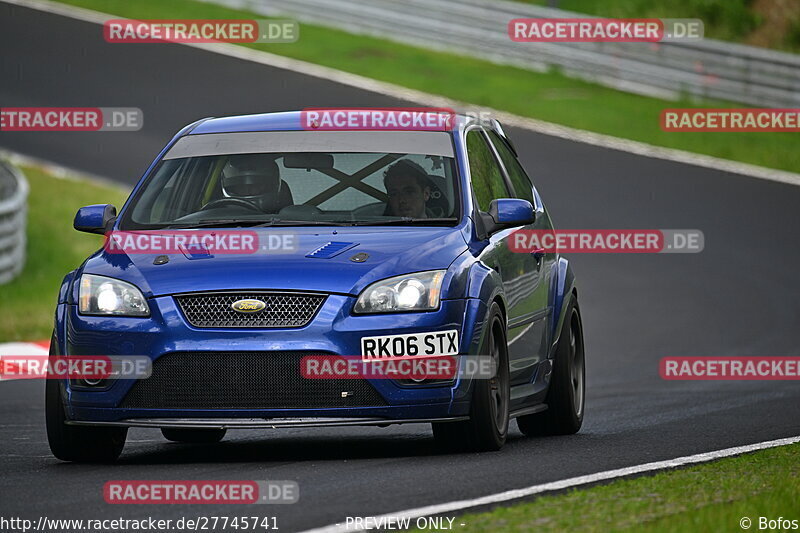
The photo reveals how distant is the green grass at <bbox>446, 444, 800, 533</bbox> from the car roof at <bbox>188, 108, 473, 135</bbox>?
2.98 meters

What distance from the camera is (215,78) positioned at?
31219mm

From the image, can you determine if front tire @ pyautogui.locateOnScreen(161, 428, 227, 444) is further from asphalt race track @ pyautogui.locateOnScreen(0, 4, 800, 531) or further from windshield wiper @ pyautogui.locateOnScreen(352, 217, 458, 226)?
windshield wiper @ pyautogui.locateOnScreen(352, 217, 458, 226)

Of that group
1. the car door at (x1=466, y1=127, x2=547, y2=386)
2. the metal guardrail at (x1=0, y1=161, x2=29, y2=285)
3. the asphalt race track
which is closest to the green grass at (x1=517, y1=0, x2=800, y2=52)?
the asphalt race track

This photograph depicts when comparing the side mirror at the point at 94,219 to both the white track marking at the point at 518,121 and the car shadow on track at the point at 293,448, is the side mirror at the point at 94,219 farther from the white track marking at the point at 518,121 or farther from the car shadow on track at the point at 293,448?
the white track marking at the point at 518,121

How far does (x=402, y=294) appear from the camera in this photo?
8414 millimetres

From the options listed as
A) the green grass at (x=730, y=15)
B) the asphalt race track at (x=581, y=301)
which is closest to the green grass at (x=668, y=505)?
the asphalt race track at (x=581, y=301)

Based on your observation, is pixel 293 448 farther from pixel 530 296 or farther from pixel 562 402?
pixel 562 402

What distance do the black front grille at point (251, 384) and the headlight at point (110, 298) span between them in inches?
11.7

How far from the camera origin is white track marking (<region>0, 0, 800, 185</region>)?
26531mm

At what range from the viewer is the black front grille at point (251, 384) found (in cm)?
827

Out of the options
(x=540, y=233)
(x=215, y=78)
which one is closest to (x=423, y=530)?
(x=540, y=233)

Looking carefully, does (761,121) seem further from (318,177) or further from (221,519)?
(221,519)

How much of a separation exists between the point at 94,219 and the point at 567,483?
3110 millimetres

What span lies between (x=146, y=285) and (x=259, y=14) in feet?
86.2
